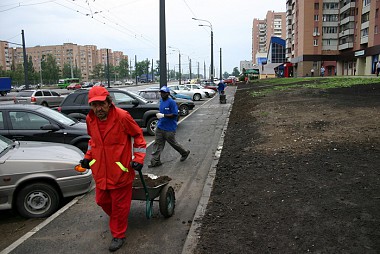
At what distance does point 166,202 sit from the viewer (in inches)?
174

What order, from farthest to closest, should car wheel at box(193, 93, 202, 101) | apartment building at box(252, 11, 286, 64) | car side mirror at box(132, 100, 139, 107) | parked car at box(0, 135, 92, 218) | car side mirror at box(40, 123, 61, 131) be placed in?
apartment building at box(252, 11, 286, 64) → car wheel at box(193, 93, 202, 101) → car side mirror at box(132, 100, 139, 107) → car side mirror at box(40, 123, 61, 131) → parked car at box(0, 135, 92, 218)

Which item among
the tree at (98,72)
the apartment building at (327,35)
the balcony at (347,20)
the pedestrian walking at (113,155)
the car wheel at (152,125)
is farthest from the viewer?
the tree at (98,72)

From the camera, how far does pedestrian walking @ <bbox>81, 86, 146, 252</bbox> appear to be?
3.65 m

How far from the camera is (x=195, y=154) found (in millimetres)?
8711

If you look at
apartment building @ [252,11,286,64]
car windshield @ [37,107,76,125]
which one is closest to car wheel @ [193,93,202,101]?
car windshield @ [37,107,76,125]

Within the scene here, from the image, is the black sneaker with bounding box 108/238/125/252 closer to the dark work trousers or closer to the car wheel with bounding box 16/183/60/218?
the car wheel with bounding box 16/183/60/218

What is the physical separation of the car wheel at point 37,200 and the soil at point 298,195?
2340 mm

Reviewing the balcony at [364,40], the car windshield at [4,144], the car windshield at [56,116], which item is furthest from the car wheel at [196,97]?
the balcony at [364,40]

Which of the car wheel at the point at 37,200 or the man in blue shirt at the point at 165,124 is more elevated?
the man in blue shirt at the point at 165,124

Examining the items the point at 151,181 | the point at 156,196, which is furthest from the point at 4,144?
the point at 156,196

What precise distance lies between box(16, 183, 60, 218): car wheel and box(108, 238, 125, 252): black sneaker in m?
1.78

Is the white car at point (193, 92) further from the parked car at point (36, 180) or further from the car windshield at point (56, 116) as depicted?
the parked car at point (36, 180)

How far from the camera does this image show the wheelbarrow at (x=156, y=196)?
4227mm

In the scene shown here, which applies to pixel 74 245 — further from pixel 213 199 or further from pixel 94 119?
pixel 213 199
